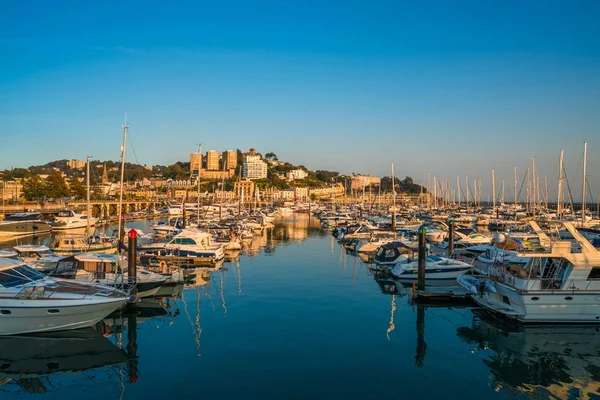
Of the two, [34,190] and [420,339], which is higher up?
[34,190]

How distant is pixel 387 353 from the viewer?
1778 cm

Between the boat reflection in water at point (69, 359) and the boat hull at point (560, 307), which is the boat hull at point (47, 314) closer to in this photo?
the boat reflection in water at point (69, 359)

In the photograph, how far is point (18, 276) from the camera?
19953 mm

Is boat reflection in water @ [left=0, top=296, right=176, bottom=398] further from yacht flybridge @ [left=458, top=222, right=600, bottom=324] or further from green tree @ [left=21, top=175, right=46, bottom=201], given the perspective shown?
green tree @ [left=21, top=175, right=46, bottom=201]

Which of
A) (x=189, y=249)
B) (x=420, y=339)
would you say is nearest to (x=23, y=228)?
(x=189, y=249)

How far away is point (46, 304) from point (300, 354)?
33.6 feet

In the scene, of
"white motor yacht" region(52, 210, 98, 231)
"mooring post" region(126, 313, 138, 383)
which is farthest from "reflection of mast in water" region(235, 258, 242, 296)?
"white motor yacht" region(52, 210, 98, 231)

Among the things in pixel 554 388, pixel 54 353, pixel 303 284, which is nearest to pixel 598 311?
pixel 554 388

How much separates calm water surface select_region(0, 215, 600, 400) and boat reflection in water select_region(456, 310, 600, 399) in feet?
0.14

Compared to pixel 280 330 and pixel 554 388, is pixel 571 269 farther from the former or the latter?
pixel 280 330

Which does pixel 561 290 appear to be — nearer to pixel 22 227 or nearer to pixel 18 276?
pixel 18 276

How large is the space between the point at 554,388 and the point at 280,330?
1037cm

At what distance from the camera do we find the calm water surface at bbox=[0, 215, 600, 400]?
575 inches

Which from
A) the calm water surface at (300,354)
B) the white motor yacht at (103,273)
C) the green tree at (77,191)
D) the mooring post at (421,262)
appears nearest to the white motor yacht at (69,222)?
the white motor yacht at (103,273)
